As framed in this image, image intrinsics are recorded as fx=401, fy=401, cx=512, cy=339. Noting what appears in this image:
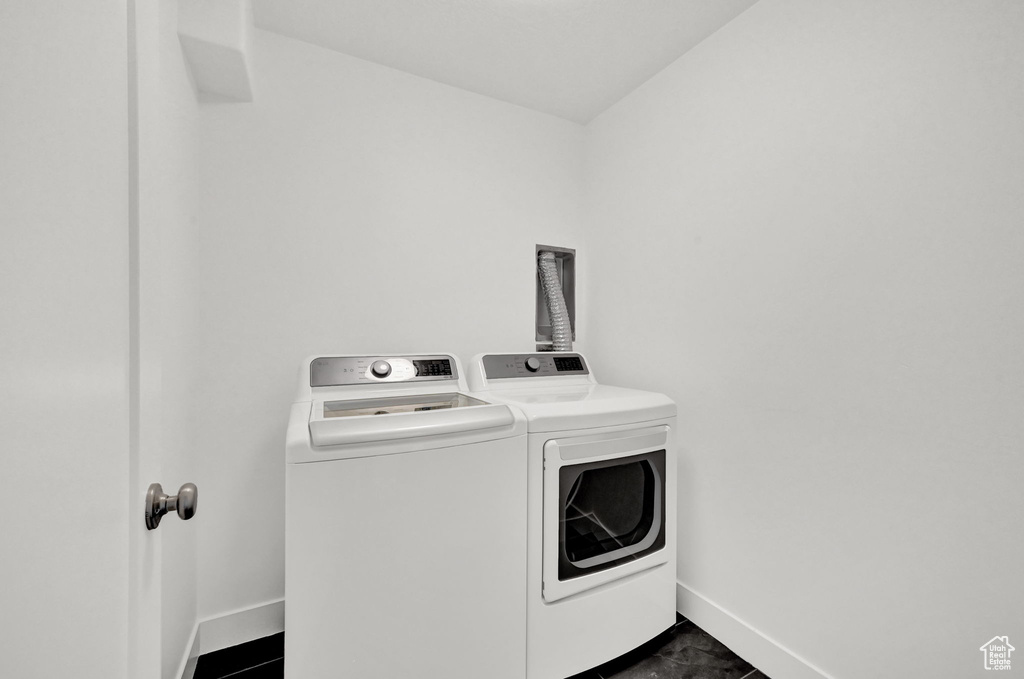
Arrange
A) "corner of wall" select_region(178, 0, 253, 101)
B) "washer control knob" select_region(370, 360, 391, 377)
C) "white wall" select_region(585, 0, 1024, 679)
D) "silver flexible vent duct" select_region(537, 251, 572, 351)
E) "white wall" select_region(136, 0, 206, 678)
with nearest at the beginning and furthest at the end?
"white wall" select_region(136, 0, 206, 678) → "white wall" select_region(585, 0, 1024, 679) → "corner of wall" select_region(178, 0, 253, 101) → "washer control knob" select_region(370, 360, 391, 377) → "silver flexible vent duct" select_region(537, 251, 572, 351)

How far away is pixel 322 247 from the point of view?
5.66ft

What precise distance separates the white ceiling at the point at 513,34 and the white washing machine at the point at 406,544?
1495 millimetres

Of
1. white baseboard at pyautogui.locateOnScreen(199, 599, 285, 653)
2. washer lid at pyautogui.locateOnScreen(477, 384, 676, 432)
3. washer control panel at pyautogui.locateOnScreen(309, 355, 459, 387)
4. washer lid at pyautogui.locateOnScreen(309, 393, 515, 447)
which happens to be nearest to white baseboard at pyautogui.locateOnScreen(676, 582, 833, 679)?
washer lid at pyautogui.locateOnScreen(477, 384, 676, 432)

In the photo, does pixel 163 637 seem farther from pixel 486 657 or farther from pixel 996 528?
pixel 996 528

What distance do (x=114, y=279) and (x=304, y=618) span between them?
3.10ft

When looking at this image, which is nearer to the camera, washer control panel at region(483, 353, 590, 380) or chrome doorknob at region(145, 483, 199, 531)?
chrome doorknob at region(145, 483, 199, 531)

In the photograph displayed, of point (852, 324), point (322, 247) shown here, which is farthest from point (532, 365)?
point (852, 324)

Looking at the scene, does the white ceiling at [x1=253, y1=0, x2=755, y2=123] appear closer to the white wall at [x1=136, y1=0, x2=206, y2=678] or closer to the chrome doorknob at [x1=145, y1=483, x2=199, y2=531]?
the white wall at [x1=136, y1=0, x2=206, y2=678]

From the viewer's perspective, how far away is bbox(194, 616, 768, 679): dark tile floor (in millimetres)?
1401

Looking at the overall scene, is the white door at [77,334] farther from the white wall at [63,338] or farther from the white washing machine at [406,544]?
the white washing machine at [406,544]

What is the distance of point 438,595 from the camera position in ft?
3.70

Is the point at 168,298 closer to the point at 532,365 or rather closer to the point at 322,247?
the point at 322,247

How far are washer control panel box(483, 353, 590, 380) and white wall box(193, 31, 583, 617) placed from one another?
254mm

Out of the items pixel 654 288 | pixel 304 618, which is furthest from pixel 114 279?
pixel 654 288
